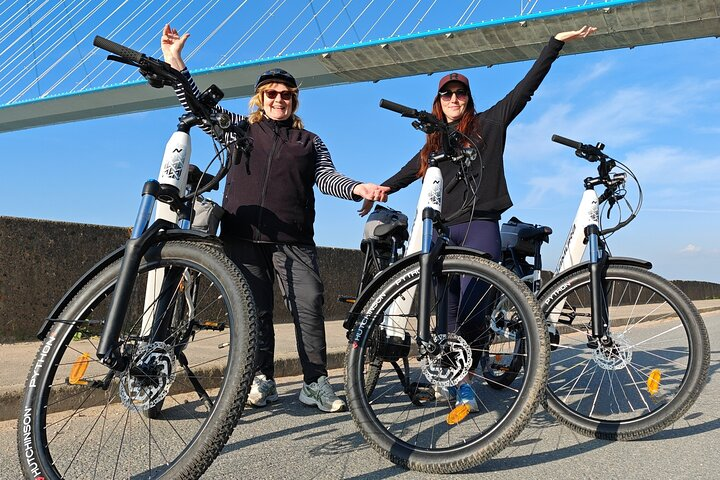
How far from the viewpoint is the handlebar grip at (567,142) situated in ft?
12.0

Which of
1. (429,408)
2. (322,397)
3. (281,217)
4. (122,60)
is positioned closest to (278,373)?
(322,397)

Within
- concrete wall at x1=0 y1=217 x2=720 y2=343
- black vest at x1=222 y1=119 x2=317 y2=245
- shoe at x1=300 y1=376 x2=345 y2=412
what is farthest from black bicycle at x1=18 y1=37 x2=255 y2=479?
concrete wall at x1=0 y1=217 x2=720 y2=343

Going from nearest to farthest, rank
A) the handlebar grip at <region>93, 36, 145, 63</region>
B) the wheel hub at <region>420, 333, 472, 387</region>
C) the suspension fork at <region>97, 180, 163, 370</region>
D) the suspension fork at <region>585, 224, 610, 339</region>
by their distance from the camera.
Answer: the suspension fork at <region>97, 180, 163, 370</region> → the handlebar grip at <region>93, 36, 145, 63</region> → the wheel hub at <region>420, 333, 472, 387</region> → the suspension fork at <region>585, 224, 610, 339</region>

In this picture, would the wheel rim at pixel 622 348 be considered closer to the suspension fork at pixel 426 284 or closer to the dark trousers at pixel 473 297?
the dark trousers at pixel 473 297

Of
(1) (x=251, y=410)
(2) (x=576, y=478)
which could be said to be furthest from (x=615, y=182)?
(1) (x=251, y=410)

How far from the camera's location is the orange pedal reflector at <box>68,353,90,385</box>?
2189mm

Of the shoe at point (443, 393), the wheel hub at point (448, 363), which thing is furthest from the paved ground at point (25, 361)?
the wheel hub at point (448, 363)

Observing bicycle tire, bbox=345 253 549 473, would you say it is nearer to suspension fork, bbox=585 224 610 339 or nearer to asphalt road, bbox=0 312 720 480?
asphalt road, bbox=0 312 720 480

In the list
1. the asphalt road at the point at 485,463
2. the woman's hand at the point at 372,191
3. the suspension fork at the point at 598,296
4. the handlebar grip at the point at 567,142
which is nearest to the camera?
the asphalt road at the point at 485,463

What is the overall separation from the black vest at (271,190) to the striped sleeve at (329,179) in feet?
0.22

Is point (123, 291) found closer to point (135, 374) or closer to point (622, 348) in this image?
point (135, 374)

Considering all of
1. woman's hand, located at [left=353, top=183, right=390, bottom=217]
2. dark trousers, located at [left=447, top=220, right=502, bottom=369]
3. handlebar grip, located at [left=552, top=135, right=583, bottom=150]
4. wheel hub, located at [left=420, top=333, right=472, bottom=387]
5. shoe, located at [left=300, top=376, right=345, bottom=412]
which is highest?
handlebar grip, located at [left=552, top=135, right=583, bottom=150]

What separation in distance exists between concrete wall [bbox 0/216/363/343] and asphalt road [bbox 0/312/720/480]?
7.66ft

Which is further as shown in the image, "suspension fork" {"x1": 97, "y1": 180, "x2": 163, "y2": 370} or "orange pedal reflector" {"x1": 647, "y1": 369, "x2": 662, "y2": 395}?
"orange pedal reflector" {"x1": 647, "y1": 369, "x2": 662, "y2": 395}
